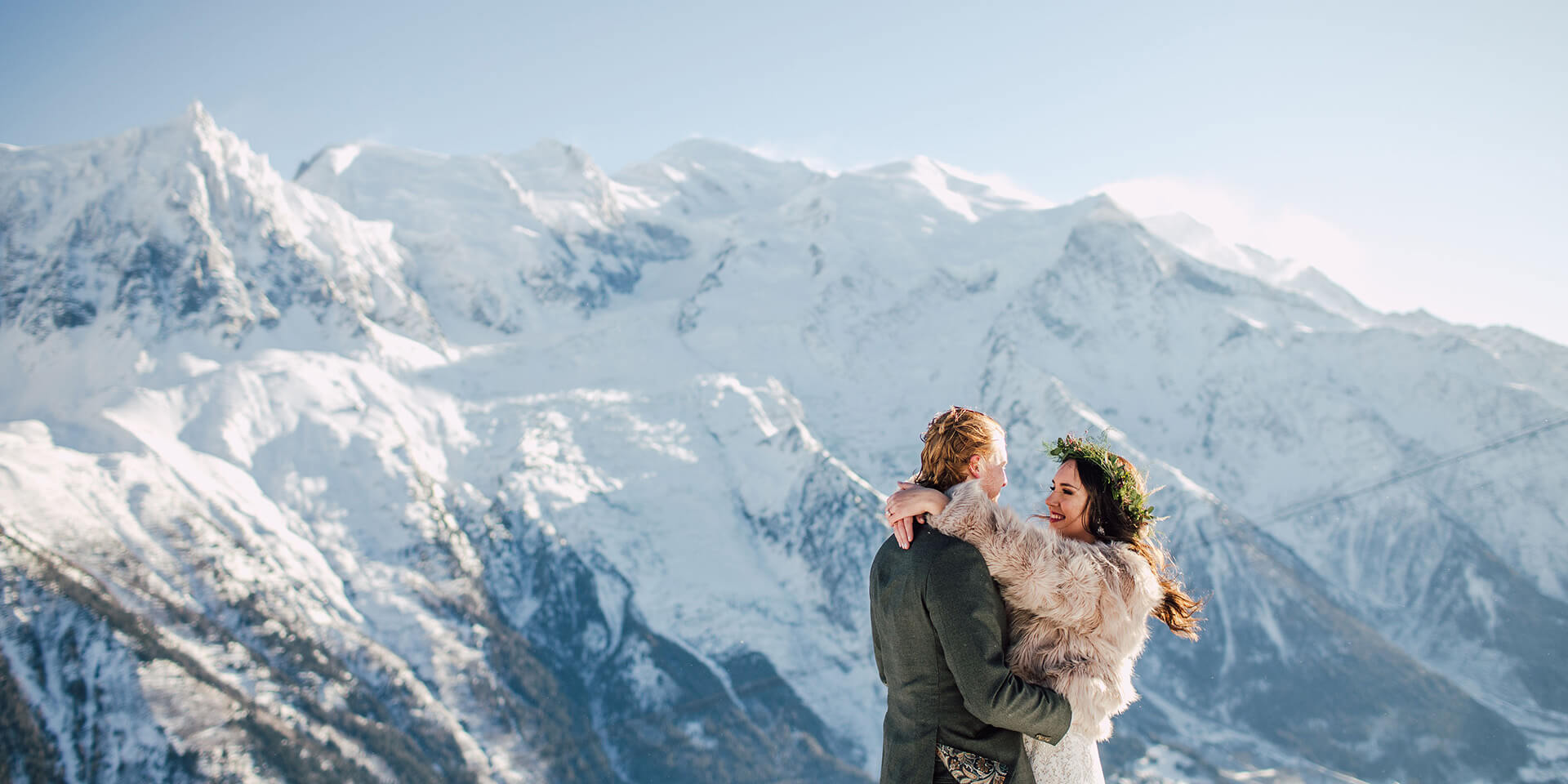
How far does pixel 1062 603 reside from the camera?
5129mm

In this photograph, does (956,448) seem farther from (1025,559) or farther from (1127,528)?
(1127,528)

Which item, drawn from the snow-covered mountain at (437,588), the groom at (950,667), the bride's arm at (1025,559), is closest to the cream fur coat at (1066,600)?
the bride's arm at (1025,559)

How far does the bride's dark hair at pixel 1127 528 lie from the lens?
19.0 ft

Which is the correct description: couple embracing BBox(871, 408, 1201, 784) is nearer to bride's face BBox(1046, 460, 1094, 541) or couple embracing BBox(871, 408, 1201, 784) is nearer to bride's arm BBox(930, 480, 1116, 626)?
bride's arm BBox(930, 480, 1116, 626)

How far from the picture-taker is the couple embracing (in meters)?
4.87

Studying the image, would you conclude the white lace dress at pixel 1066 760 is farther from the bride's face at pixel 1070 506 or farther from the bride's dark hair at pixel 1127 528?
the bride's face at pixel 1070 506

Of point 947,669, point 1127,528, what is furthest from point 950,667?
point 1127,528

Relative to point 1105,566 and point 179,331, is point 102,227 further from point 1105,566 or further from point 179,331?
point 1105,566

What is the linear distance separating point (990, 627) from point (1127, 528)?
1.45 m

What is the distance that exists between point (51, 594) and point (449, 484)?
61095 millimetres

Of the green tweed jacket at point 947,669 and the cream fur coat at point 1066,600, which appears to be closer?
the green tweed jacket at point 947,669

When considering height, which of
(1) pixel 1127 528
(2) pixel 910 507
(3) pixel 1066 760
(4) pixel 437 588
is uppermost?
(2) pixel 910 507

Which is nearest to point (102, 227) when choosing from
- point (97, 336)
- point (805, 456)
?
point (97, 336)

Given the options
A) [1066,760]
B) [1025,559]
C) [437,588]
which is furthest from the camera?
[437,588]
